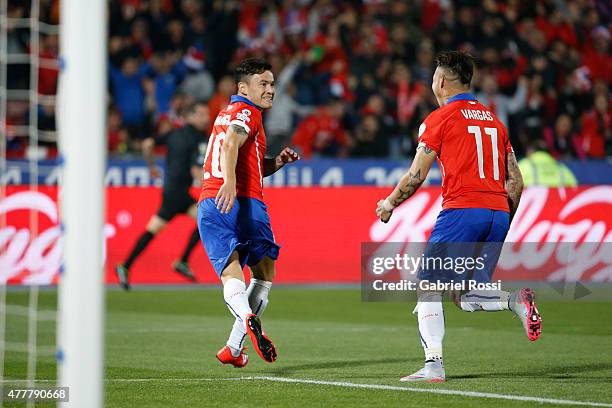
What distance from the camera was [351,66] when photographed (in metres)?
21.1

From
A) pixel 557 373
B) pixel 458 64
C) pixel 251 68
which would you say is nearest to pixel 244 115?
pixel 251 68

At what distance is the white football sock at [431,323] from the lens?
7.54 m

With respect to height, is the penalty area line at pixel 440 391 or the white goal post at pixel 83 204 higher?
the white goal post at pixel 83 204

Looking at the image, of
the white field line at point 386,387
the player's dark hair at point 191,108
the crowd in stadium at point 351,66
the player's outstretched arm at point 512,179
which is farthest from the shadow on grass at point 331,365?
the crowd in stadium at point 351,66

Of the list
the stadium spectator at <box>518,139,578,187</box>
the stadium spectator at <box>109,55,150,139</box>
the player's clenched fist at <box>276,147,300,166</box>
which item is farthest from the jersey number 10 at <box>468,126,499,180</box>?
the stadium spectator at <box>109,55,150,139</box>

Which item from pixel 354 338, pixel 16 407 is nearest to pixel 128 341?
pixel 354 338

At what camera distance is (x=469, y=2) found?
2298 centimetres

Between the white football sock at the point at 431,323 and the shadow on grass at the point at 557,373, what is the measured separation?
31 cm

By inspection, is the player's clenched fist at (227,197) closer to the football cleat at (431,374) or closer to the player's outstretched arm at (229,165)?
the player's outstretched arm at (229,165)

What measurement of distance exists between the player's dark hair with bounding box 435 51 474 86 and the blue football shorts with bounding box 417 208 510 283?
0.93m

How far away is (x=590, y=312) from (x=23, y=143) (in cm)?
960

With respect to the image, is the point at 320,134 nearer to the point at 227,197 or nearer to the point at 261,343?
the point at 227,197

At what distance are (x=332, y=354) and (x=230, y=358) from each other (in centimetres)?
139

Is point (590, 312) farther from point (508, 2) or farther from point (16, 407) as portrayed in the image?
point (508, 2)
